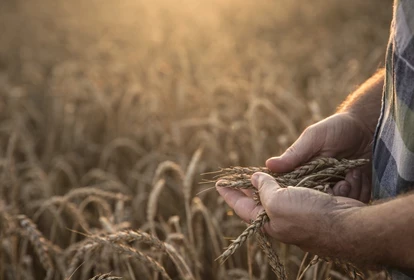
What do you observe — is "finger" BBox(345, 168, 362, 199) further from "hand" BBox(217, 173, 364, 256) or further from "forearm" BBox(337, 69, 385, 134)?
"hand" BBox(217, 173, 364, 256)

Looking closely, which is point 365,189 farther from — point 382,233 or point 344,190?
point 382,233

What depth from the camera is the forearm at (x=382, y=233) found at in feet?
3.69

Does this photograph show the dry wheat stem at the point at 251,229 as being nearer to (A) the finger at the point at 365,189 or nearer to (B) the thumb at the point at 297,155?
(B) the thumb at the point at 297,155

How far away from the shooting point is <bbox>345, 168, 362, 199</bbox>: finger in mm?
1591

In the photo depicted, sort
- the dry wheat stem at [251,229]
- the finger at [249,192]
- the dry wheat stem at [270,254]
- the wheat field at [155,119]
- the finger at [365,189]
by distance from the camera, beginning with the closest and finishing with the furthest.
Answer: the dry wheat stem at [251,229], the dry wheat stem at [270,254], the finger at [249,192], the finger at [365,189], the wheat field at [155,119]

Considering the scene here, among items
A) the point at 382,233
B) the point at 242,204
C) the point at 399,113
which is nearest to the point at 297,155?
the point at 242,204

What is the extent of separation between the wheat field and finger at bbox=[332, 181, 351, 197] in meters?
0.33

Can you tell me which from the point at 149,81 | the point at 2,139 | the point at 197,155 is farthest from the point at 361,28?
the point at 197,155

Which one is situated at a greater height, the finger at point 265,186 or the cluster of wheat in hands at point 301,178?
the finger at point 265,186

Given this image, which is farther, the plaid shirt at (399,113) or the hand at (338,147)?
the hand at (338,147)

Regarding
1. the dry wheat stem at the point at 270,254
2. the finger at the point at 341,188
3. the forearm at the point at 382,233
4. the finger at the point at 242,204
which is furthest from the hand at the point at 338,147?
the forearm at the point at 382,233

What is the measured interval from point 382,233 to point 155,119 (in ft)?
9.30

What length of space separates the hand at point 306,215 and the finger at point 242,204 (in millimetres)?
102

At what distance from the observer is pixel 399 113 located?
132cm
